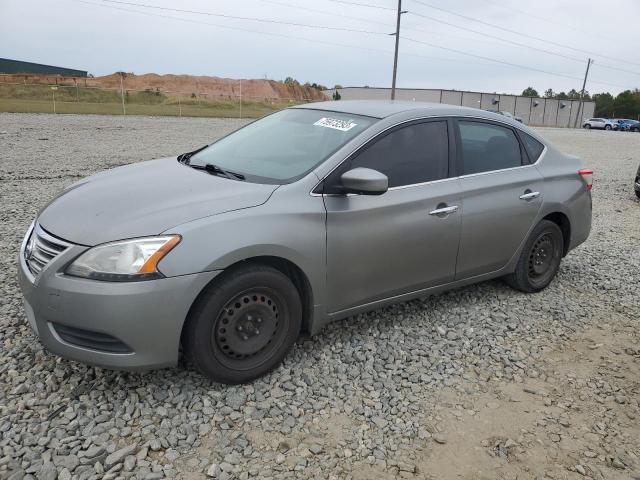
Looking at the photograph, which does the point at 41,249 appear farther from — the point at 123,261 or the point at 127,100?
the point at 127,100

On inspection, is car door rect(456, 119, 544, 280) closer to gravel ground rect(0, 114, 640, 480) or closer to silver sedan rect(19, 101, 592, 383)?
silver sedan rect(19, 101, 592, 383)

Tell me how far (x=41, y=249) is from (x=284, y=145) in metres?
1.73

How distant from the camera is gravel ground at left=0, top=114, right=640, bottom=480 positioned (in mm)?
2512

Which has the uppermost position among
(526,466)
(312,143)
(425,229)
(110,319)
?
(312,143)

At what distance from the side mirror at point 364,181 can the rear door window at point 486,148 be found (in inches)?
44.7

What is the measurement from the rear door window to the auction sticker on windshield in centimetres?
94

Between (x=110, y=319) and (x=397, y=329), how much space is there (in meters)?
2.14

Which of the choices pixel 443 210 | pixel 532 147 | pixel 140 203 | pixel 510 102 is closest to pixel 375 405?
pixel 443 210

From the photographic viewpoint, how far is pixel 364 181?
308cm

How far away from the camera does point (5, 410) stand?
2.72 meters

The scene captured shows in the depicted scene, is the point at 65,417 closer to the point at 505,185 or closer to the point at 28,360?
the point at 28,360

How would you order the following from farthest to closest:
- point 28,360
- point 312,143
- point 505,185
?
point 505,185, point 312,143, point 28,360

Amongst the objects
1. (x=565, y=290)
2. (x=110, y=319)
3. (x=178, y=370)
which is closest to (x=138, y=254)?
(x=110, y=319)

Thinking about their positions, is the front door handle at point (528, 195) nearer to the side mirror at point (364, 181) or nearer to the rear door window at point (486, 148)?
the rear door window at point (486, 148)
